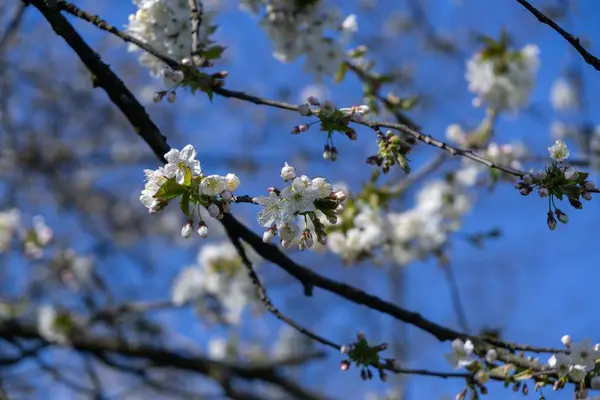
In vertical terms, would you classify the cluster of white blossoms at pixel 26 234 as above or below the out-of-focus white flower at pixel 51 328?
above

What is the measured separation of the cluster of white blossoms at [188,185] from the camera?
1418mm

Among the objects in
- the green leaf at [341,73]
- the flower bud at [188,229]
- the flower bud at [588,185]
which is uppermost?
the green leaf at [341,73]

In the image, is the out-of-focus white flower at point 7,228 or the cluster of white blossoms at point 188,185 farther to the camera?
the out-of-focus white flower at point 7,228

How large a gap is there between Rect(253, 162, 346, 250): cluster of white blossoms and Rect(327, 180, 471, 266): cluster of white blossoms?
1347mm

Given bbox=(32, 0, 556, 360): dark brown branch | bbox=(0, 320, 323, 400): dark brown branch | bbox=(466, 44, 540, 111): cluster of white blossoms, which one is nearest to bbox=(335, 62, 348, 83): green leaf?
bbox=(466, 44, 540, 111): cluster of white blossoms

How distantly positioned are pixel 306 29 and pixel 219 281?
1825mm

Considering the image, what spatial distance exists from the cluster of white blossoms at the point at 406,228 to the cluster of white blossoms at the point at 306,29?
66 centimetres

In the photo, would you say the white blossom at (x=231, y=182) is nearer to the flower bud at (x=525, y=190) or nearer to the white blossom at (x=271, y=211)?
the white blossom at (x=271, y=211)

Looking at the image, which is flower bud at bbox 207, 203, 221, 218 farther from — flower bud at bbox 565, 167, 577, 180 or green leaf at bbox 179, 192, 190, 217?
flower bud at bbox 565, 167, 577, 180

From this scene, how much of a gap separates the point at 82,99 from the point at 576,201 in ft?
20.4

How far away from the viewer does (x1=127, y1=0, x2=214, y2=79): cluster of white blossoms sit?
81.7 inches

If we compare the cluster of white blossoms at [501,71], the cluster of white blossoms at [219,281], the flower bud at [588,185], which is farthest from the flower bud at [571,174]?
the cluster of white blossoms at [219,281]

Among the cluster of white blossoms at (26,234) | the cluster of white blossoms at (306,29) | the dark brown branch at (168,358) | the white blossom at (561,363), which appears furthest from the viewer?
the cluster of white blossoms at (26,234)

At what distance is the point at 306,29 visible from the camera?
2.50 metres
